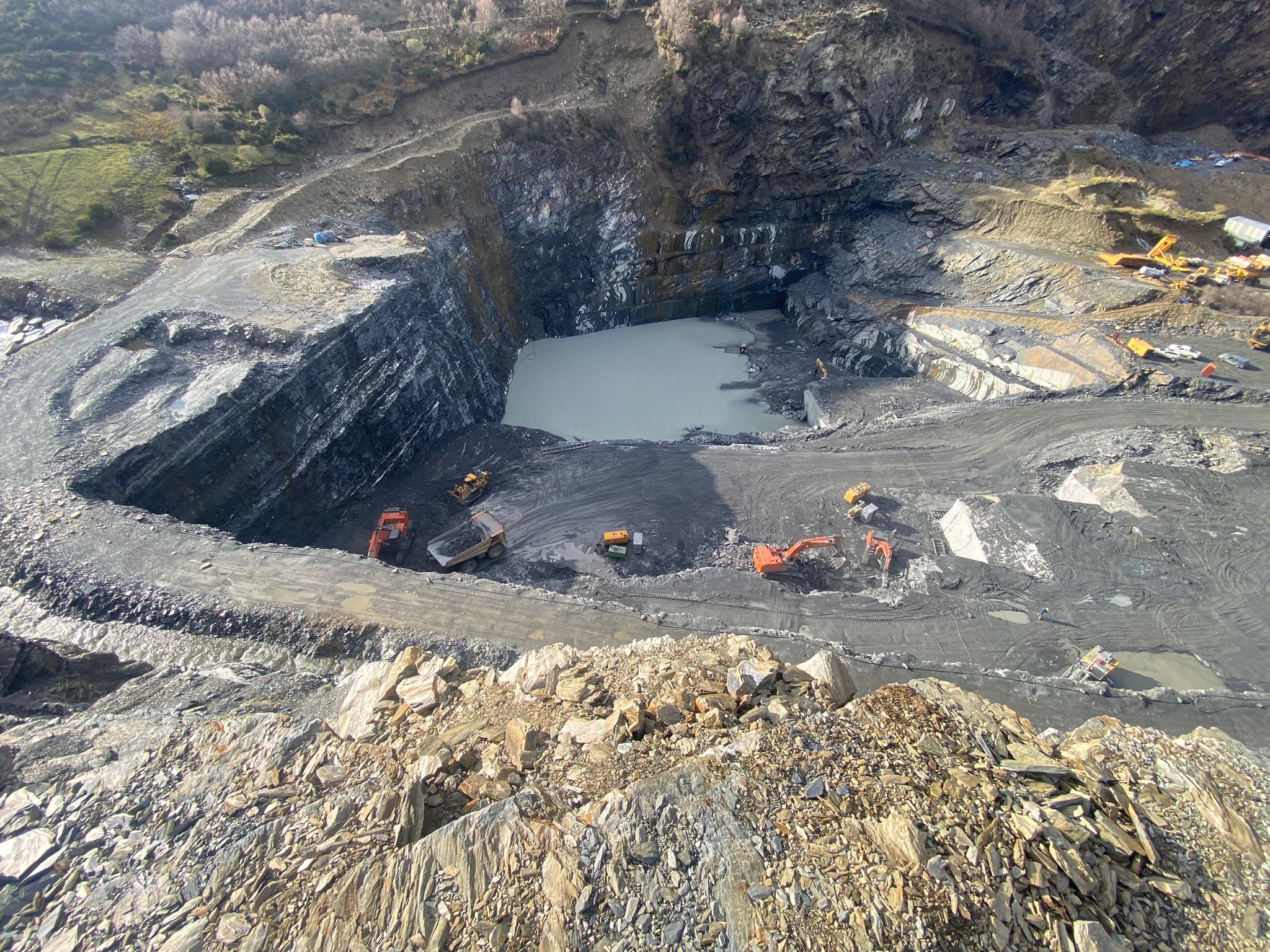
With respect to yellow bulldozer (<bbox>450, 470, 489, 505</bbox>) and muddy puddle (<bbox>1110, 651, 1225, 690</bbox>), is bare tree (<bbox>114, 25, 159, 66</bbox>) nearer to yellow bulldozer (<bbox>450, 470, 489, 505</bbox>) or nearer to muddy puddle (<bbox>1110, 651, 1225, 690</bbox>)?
yellow bulldozer (<bbox>450, 470, 489, 505</bbox>)

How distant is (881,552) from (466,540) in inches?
504

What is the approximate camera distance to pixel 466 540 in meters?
17.9

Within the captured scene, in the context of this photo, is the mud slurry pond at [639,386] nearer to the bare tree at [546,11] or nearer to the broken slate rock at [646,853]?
the bare tree at [546,11]

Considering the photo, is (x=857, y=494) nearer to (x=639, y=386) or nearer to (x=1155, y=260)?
(x=639, y=386)

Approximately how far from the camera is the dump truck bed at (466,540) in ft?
56.9

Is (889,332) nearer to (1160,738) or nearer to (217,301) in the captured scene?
(1160,738)

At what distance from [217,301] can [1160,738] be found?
2621 centimetres

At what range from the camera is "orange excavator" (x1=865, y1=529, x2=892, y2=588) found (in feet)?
55.7

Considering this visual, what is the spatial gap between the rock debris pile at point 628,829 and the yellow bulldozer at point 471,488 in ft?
34.6

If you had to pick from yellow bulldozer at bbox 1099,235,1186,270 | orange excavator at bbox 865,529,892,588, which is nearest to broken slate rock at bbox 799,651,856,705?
orange excavator at bbox 865,529,892,588

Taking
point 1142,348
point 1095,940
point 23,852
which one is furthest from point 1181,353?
point 23,852

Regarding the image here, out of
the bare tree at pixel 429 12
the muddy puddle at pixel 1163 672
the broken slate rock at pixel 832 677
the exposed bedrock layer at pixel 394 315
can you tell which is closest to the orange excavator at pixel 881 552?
the muddy puddle at pixel 1163 672

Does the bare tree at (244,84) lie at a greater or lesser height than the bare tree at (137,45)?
lesser

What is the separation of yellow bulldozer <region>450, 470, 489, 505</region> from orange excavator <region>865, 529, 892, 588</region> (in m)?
13.1
